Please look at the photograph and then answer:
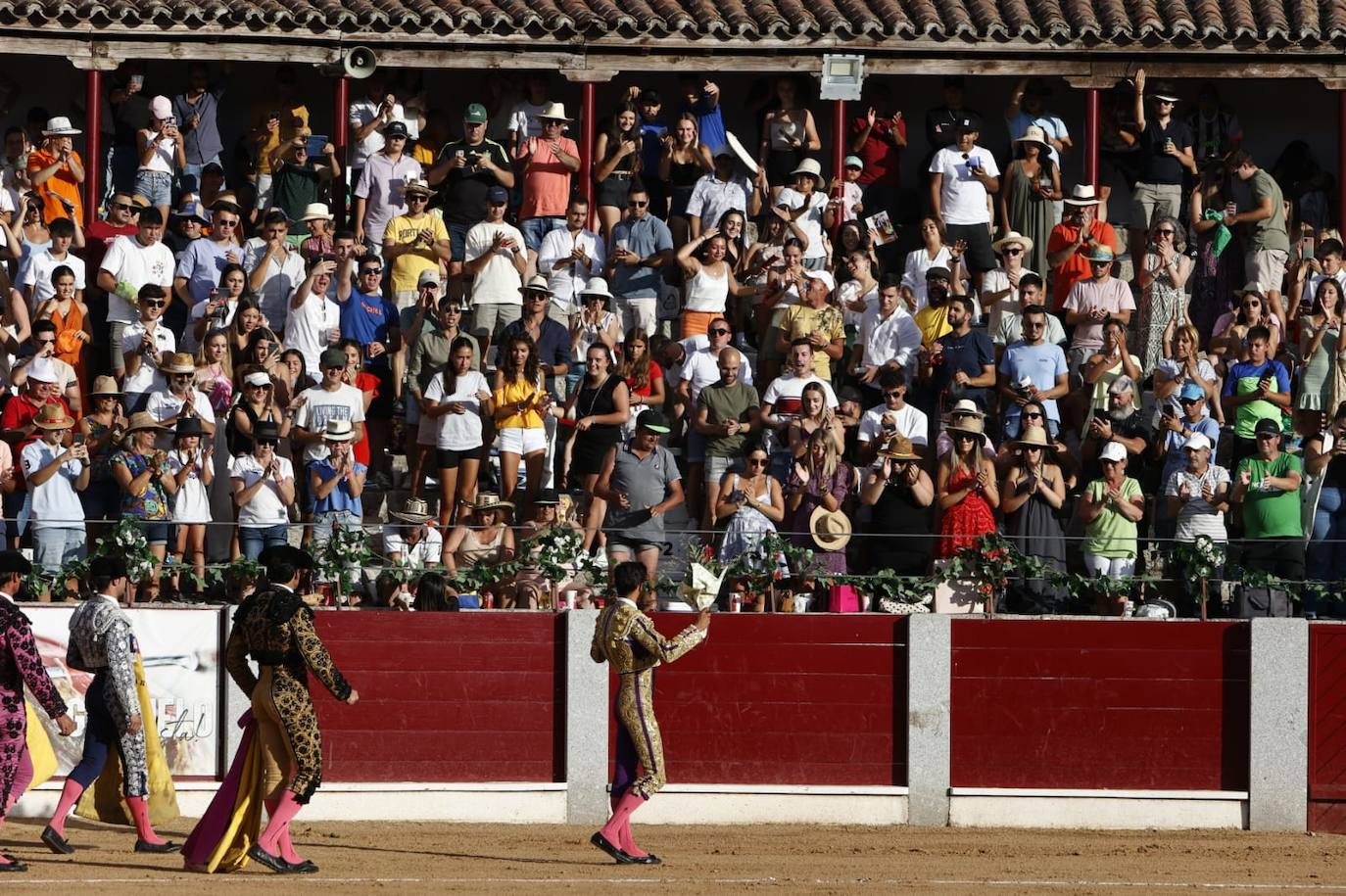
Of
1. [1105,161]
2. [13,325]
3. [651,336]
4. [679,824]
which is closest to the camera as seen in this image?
[679,824]

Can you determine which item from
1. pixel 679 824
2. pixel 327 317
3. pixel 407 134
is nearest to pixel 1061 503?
pixel 679 824

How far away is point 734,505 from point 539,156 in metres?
4.40

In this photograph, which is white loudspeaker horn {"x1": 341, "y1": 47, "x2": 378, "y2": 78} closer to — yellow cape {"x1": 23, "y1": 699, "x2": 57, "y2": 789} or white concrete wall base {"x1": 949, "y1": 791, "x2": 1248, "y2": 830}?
white concrete wall base {"x1": 949, "y1": 791, "x2": 1248, "y2": 830}

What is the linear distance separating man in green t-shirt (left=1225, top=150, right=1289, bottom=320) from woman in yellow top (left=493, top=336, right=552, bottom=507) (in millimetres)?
5416

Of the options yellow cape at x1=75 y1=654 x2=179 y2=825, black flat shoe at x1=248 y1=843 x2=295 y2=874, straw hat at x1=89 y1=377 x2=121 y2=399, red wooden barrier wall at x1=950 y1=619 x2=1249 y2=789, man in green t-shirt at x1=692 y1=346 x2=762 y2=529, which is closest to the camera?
black flat shoe at x1=248 y1=843 x2=295 y2=874

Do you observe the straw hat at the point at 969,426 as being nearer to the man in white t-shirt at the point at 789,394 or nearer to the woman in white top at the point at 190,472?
the man in white t-shirt at the point at 789,394

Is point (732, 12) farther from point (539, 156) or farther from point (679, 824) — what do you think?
point (679, 824)

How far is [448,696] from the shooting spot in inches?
534

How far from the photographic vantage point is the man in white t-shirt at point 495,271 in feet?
54.4

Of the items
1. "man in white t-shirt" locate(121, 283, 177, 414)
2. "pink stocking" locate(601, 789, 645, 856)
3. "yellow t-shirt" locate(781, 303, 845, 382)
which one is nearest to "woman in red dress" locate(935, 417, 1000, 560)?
"yellow t-shirt" locate(781, 303, 845, 382)

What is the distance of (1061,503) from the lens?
14172 mm

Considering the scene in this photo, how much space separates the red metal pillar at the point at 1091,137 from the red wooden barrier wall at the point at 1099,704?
20.1 feet

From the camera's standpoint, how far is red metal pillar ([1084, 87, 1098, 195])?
19.0m

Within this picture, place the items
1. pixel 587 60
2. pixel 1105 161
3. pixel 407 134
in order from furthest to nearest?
1. pixel 1105 161
2. pixel 587 60
3. pixel 407 134
